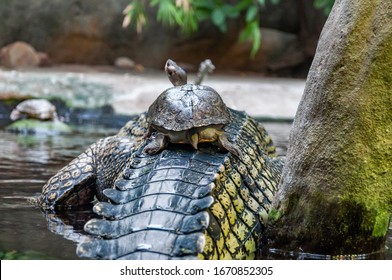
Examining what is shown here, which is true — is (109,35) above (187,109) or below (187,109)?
above

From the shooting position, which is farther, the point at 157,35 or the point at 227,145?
the point at 157,35

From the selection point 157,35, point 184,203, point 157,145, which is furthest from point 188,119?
point 157,35

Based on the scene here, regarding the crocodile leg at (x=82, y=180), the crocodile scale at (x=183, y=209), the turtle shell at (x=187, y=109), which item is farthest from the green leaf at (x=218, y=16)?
the turtle shell at (x=187, y=109)

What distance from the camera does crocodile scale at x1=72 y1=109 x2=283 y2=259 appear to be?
2734mm

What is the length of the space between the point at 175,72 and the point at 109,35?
31.3 feet

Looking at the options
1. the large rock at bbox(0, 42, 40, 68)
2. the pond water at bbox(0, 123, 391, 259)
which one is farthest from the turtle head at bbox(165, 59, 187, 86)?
the large rock at bbox(0, 42, 40, 68)

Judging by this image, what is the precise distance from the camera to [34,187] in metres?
5.02

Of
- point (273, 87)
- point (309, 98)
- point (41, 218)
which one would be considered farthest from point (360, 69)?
point (273, 87)

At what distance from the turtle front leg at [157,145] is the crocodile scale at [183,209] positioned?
0.03 metres

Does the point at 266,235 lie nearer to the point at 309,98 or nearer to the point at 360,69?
the point at 309,98

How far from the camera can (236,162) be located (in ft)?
11.7

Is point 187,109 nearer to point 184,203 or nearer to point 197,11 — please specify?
point 184,203
